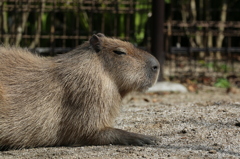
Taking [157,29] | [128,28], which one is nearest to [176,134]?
[157,29]

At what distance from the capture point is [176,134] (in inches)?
152

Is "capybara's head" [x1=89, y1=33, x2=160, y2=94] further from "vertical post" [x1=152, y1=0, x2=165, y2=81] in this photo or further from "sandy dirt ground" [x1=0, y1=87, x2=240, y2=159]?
"vertical post" [x1=152, y1=0, x2=165, y2=81]

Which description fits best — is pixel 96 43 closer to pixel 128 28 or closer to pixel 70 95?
pixel 70 95

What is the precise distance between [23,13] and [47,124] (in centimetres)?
505

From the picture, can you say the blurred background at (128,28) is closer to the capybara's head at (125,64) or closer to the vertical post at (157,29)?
the vertical post at (157,29)

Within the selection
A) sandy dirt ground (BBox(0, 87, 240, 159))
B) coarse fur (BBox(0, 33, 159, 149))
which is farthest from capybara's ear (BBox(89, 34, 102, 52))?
sandy dirt ground (BBox(0, 87, 240, 159))

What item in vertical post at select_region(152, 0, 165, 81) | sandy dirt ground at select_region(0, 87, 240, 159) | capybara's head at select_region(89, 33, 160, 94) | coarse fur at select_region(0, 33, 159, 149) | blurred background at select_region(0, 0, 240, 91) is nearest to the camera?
sandy dirt ground at select_region(0, 87, 240, 159)

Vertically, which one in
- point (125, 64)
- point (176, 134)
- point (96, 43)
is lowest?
point (176, 134)

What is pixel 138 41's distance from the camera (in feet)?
29.1

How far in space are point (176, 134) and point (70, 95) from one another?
986 millimetres

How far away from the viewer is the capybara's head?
399 cm

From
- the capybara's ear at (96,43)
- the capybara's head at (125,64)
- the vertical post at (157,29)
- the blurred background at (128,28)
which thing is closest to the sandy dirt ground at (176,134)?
the capybara's head at (125,64)

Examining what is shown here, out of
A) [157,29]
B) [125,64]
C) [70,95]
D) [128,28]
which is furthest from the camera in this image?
[128,28]

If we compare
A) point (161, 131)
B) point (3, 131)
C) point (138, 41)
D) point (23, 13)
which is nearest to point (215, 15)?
point (138, 41)
